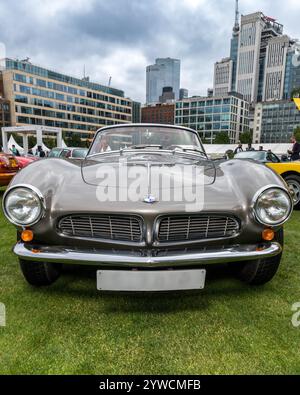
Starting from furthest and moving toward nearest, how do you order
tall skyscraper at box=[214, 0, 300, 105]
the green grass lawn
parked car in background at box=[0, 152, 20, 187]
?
tall skyscraper at box=[214, 0, 300, 105]
parked car in background at box=[0, 152, 20, 187]
the green grass lawn

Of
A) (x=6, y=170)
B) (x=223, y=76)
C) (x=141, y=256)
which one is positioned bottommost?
(x=141, y=256)

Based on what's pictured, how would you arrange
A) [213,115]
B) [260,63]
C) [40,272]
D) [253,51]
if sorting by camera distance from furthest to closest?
[260,63] < [253,51] < [213,115] < [40,272]

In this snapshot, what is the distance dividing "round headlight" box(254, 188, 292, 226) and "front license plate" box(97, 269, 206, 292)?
0.59 m

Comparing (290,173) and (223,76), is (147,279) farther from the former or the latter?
(223,76)

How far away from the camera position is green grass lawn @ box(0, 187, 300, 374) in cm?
158

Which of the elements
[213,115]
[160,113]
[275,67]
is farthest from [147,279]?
[275,67]

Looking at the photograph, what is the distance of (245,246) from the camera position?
78.7 inches

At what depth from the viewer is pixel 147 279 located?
5.97 feet

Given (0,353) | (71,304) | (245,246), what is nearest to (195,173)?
(245,246)

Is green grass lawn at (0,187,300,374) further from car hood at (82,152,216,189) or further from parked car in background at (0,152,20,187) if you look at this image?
parked car in background at (0,152,20,187)

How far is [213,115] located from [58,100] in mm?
54426

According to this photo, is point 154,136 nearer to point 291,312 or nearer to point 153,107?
point 291,312

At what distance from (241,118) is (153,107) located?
38256mm

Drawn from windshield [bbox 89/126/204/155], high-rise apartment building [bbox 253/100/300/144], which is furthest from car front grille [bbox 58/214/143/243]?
high-rise apartment building [bbox 253/100/300/144]
